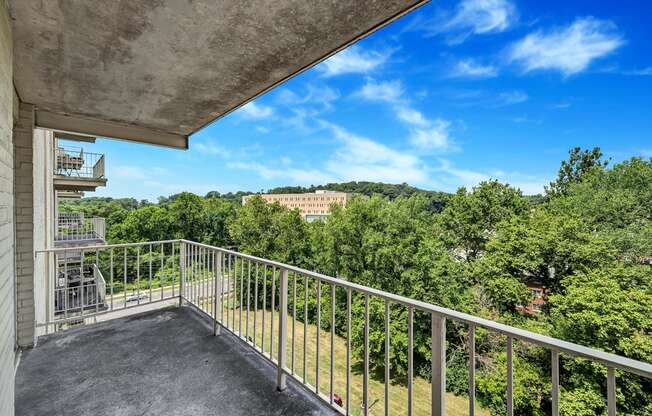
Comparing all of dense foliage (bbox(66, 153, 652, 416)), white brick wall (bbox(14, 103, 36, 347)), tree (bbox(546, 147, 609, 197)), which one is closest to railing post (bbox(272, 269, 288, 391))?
white brick wall (bbox(14, 103, 36, 347))

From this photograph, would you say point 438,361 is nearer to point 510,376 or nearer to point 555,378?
point 510,376

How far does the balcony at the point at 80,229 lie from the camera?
983cm

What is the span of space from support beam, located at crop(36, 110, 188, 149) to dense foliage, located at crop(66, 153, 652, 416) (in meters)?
10.5

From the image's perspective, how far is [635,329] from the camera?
8938 mm

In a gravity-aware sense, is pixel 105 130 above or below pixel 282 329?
above

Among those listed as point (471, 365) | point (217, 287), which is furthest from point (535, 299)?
point (471, 365)

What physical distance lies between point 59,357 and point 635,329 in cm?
1369

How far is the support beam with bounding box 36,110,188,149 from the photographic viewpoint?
3.08m

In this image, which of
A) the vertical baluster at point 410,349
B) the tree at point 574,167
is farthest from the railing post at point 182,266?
the tree at point 574,167

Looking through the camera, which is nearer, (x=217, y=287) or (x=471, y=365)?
(x=471, y=365)

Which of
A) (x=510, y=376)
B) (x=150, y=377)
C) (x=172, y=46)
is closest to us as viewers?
(x=510, y=376)

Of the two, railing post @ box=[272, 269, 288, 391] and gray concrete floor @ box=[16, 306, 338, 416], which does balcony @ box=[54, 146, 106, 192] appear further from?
railing post @ box=[272, 269, 288, 391]

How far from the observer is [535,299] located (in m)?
13.1

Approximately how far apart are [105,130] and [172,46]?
2.31m
